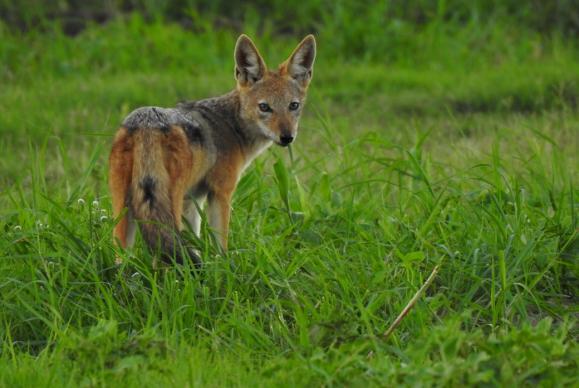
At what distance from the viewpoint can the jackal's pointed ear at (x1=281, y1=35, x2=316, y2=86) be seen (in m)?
6.54

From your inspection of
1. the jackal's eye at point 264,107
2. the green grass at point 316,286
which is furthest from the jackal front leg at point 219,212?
the jackal's eye at point 264,107

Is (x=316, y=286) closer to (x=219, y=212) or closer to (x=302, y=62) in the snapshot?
(x=219, y=212)

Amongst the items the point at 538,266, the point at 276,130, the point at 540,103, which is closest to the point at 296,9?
the point at 540,103

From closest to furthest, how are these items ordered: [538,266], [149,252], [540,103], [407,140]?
[149,252] → [538,266] → [407,140] → [540,103]

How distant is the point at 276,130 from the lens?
6.26 metres

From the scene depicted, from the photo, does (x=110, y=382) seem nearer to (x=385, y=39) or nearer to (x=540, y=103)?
(x=540, y=103)

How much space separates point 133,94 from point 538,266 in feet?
16.4

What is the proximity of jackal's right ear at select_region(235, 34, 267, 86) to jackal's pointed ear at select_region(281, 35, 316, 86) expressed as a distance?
0.17m

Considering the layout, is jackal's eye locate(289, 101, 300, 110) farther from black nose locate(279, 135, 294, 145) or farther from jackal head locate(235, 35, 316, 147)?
black nose locate(279, 135, 294, 145)

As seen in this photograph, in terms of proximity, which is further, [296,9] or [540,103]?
[296,9]

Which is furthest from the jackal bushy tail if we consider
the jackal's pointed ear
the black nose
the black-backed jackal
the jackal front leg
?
the jackal's pointed ear

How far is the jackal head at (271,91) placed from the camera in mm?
6297

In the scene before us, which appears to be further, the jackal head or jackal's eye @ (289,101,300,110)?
jackal's eye @ (289,101,300,110)

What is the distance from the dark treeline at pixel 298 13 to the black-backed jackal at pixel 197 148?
4.92m
